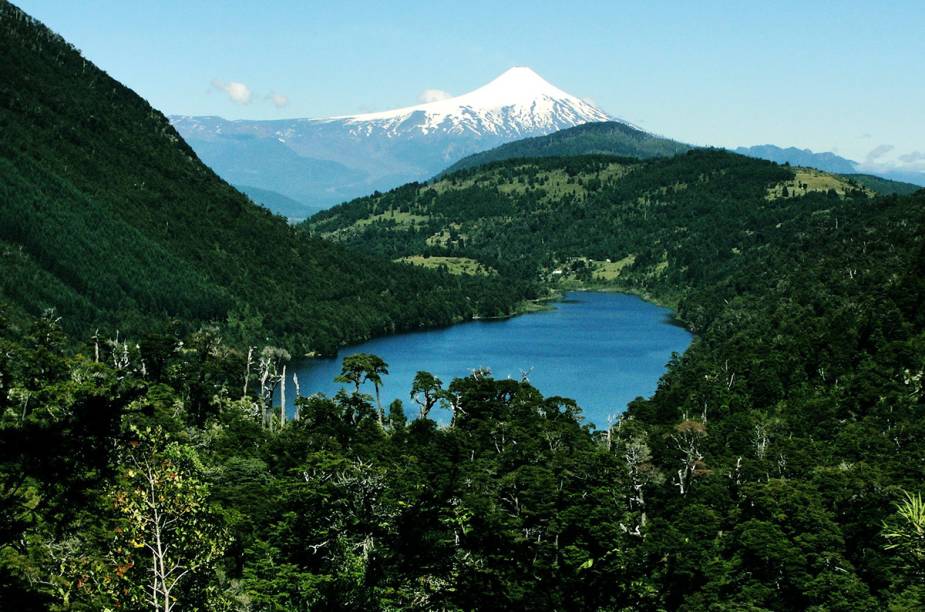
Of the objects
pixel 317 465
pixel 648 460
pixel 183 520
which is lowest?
pixel 648 460

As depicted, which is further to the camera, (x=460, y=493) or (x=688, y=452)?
(x=688, y=452)

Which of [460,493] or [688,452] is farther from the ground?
[460,493]

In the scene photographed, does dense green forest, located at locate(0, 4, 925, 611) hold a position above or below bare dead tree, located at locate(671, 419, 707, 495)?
above

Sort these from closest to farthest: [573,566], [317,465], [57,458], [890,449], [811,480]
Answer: [57,458] → [573,566] → [317,465] → [811,480] → [890,449]

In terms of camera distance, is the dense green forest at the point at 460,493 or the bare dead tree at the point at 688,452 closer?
the dense green forest at the point at 460,493

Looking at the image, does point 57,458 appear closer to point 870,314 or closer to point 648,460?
point 648,460

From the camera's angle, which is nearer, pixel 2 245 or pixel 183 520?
pixel 183 520

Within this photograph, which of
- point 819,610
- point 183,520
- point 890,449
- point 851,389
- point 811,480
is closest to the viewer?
point 183,520

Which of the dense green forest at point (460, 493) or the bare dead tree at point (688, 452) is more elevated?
the dense green forest at point (460, 493)

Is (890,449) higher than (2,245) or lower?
lower

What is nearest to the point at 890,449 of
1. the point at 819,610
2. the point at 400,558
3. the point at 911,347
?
the point at 911,347

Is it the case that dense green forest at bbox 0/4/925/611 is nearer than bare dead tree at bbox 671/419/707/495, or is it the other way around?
dense green forest at bbox 0/4/925/611
